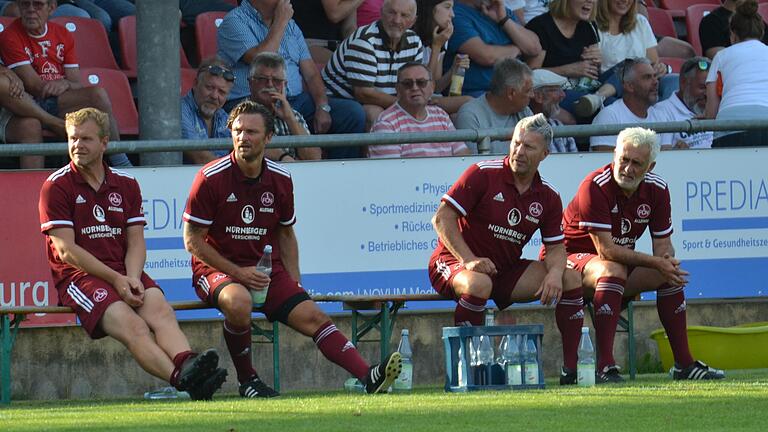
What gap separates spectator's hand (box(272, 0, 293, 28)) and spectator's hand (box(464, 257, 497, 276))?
3429 mm

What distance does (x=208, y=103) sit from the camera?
36.0ft

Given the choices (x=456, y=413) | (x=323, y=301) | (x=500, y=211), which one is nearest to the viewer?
(x=456, y=413)

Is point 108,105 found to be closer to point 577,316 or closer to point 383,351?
point 383,351

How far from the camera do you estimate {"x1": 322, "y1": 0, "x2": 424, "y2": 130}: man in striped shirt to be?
1188cm

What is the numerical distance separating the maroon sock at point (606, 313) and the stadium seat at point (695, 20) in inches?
248

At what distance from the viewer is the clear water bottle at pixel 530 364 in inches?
335

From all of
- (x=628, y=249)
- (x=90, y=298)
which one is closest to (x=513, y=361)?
(x=628, y=249)

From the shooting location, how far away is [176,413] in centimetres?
704

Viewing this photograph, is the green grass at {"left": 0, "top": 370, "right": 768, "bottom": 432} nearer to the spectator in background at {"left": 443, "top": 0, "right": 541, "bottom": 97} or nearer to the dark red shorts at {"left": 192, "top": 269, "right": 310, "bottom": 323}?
the dark red shorts at {"left": 192, "top": 269, "right": 310, "bottom": 323}

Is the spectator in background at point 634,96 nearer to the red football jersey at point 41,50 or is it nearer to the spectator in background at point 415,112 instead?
the spectator in background at point 415,112

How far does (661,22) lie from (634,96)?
335 cm

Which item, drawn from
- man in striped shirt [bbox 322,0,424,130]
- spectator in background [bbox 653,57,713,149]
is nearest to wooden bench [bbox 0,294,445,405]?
man in striped shirt [bbox 322,0,424,130]

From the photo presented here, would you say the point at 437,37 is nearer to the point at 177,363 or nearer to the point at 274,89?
the point at 274,89

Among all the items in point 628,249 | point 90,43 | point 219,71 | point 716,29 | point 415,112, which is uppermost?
point 716,29
